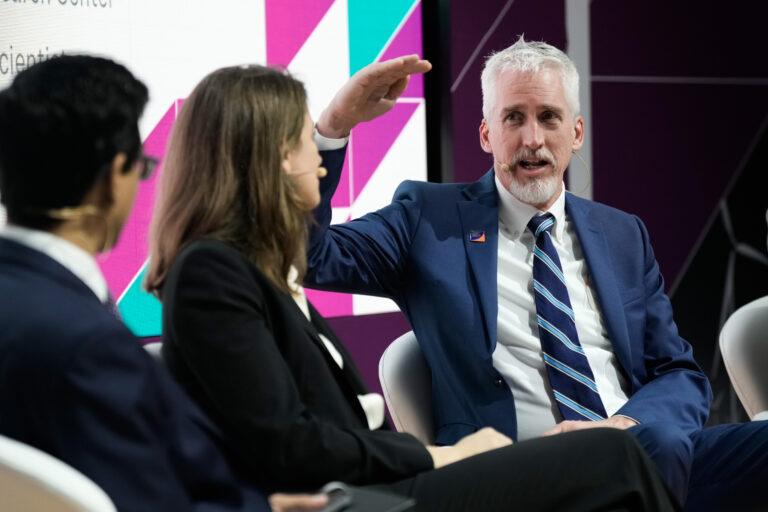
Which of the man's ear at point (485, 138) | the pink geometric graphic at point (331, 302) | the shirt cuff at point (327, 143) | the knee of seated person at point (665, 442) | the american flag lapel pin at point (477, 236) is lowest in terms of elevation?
the pink geometric graphic at point (331, 302)

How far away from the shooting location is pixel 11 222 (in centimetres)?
123

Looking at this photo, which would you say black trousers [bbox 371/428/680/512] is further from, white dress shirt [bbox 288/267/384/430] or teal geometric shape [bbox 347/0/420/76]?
teal geometric shape [bbox 347/0/420/76]

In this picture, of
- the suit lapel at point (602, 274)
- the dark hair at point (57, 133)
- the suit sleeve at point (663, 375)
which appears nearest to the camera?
the dark hair at point (57, 133)

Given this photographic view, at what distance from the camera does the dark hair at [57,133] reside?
46.6 inches

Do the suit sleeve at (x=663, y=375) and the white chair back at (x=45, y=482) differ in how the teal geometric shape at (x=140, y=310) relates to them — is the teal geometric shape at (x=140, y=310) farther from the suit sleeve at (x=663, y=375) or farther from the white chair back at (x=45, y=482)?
the white chair back at (x=45, y=482)

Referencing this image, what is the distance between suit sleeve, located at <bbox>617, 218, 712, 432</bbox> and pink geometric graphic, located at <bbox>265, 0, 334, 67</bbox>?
1.43 metres

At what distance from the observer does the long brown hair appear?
61.5 inches

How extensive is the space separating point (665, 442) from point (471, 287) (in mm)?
653

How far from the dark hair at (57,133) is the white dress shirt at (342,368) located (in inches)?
21.3

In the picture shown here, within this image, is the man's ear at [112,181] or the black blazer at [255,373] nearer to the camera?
the man's ear at [112,181]

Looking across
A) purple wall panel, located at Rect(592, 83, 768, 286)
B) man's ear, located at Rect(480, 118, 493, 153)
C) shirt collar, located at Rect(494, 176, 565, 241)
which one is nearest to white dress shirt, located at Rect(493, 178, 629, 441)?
shirt collar, located at Rect(494, 176, 565, 241)

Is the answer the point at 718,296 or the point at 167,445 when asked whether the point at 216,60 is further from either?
the point at 718,296

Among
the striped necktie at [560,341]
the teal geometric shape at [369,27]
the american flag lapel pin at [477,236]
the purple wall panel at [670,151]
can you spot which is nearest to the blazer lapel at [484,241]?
the american flag lapel pin at [477,236]

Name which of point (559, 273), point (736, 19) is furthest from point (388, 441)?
point (736, 19)
